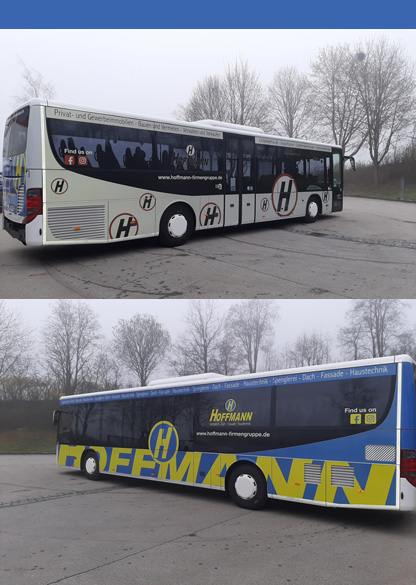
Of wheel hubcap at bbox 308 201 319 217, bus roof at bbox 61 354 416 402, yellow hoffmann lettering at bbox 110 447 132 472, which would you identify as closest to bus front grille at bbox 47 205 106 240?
bus roof at bbox 61 354 416 402

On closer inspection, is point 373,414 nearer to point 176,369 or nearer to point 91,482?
point 91,482

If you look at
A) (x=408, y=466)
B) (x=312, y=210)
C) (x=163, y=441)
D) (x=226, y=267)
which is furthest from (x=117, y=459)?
(x=312, y=210)

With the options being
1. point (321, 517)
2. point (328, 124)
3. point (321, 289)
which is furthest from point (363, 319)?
point (321, 517)

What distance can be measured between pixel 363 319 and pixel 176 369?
14.2 m

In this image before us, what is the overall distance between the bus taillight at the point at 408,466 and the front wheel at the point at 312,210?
13.2 metres

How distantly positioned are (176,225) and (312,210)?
24.0 ft

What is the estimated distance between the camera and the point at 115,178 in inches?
512

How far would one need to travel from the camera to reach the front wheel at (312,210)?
1991cm

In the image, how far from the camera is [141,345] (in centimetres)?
4250

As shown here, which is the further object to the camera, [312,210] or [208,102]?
[208,102]

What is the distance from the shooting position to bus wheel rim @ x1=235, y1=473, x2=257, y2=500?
9516mm

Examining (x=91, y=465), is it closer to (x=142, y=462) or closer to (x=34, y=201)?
(x=142, y=462)

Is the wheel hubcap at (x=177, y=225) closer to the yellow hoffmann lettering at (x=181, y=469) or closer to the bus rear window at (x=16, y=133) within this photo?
the bus rear window at (x=16, y=133)

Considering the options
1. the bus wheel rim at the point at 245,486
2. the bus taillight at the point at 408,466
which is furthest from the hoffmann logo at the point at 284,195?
the bus taillight at the point at 408,466
